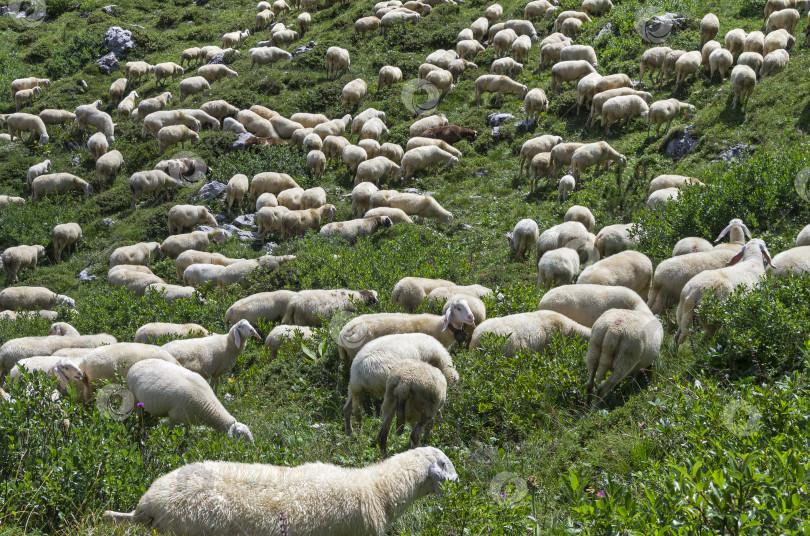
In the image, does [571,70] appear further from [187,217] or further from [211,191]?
[187,217]

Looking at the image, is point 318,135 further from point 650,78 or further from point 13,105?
point 13,105

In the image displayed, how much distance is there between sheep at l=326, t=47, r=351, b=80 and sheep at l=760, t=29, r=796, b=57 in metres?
16.5

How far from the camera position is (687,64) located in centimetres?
2109

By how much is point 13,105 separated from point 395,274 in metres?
26.7

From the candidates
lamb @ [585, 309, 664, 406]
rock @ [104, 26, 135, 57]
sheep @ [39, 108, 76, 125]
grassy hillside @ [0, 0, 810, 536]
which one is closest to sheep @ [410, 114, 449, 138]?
grassy hillside @ [0, 0, 810, 536]

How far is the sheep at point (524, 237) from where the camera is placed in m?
14.5

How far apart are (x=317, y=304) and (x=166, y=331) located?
2.67m

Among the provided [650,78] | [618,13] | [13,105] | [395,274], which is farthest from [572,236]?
[13,105]

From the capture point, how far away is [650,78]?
22562mm

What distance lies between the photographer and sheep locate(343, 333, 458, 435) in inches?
320

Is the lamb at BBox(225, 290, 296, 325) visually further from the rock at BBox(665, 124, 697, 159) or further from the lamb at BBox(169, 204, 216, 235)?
the rock at BBox(665, 124, 697, 159)

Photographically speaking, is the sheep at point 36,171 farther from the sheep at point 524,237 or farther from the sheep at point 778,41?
the sheep at point 778,41

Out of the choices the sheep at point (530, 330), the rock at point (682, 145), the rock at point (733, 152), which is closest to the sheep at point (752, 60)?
the rock at point (682, 145)

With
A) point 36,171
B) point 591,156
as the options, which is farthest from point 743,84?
point 36,171
